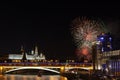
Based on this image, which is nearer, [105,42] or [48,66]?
[105,42]

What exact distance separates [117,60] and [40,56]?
86.0m

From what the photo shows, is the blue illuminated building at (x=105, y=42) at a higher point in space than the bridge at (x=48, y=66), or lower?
higher

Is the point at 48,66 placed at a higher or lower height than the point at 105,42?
lower

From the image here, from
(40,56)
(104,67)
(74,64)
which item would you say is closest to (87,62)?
(74,64)

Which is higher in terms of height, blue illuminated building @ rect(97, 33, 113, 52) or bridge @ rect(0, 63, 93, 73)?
blue illuminated building @ rect(97, 33, 113, 52)

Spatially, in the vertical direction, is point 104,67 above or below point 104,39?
below

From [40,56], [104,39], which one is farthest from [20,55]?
[104,39]

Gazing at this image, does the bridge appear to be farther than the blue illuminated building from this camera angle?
Yes

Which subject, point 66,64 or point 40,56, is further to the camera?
point 40,56

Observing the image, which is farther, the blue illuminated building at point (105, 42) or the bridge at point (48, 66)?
the bridge at point (48, 66)

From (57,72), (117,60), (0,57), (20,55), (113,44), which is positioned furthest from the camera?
(20,55)

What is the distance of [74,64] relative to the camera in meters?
123

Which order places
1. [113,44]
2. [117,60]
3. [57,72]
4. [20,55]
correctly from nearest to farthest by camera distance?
1. [117,60]
2. [113,44]
3. [57,72]
4. [20,55]

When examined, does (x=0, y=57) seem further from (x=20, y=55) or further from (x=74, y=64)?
(x=74, y=64)
